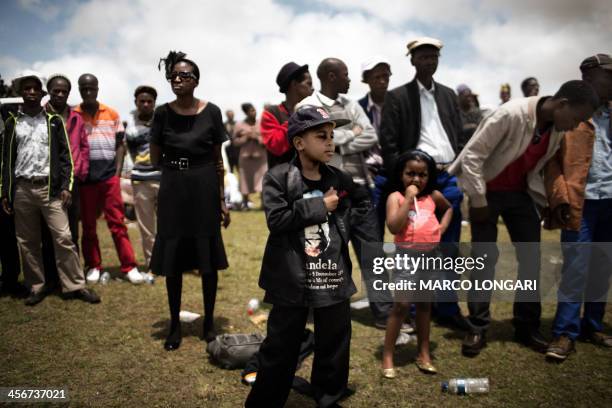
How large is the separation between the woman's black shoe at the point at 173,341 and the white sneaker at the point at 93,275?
8.31 ft

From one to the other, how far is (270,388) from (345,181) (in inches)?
57.5

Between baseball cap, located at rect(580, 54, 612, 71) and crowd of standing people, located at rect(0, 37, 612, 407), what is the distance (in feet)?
0.06

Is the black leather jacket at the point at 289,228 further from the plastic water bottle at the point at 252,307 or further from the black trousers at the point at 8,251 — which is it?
the black trousers at the point at 8,251

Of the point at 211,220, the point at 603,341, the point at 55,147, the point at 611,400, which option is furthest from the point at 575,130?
the point at 55,147

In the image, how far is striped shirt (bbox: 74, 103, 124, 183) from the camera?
6.02 m

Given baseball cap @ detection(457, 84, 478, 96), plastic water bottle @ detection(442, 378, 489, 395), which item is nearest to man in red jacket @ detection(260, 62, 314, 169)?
plastic water bottle @ detection(442, 378, 489, 395)

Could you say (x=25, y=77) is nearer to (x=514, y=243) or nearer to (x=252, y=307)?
(x=252, y=307)

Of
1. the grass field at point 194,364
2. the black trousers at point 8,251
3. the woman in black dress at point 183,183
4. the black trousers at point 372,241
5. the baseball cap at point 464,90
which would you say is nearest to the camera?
the grass field at point 194,364

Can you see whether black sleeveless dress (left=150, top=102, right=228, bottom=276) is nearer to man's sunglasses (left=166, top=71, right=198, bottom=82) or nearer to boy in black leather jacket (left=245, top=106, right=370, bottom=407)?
man's sunglasses (left=166, top=71, right=198, bottom=82)

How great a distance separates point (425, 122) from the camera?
4652mm

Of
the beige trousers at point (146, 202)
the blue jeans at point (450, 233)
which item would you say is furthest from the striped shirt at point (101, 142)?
the blue jeans at point (450, 233)

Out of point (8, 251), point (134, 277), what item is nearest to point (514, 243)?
point (134, 277)

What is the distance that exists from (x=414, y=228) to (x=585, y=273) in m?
1.82

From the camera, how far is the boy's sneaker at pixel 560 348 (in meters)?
4.00
